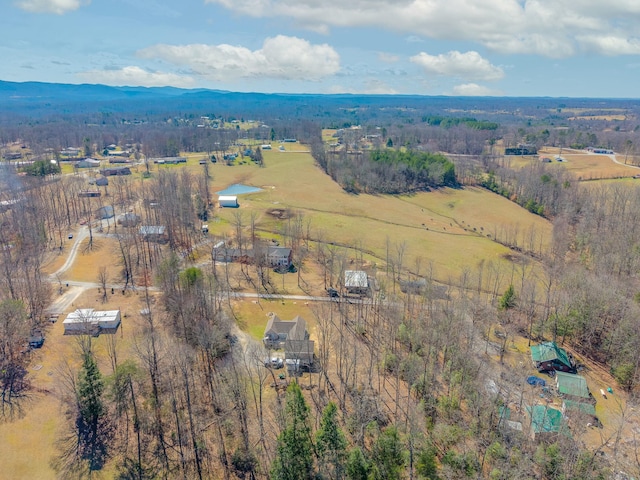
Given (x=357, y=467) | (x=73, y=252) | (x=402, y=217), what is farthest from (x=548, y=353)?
(x=73, y=252)

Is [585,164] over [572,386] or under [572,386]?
over

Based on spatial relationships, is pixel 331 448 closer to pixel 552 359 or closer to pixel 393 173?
pixel 552 359

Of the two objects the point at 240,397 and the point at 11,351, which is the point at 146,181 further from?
the point at 240,397

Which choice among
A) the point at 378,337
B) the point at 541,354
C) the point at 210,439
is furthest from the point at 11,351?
the point at 541,354

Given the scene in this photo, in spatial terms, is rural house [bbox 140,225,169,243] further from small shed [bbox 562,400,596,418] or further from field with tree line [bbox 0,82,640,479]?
small shed [bbox 562,400,596,418]

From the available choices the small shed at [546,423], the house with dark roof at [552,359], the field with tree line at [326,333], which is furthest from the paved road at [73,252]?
the house with dark roof at [552,359]

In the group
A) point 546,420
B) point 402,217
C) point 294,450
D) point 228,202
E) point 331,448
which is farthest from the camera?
point 228,202
